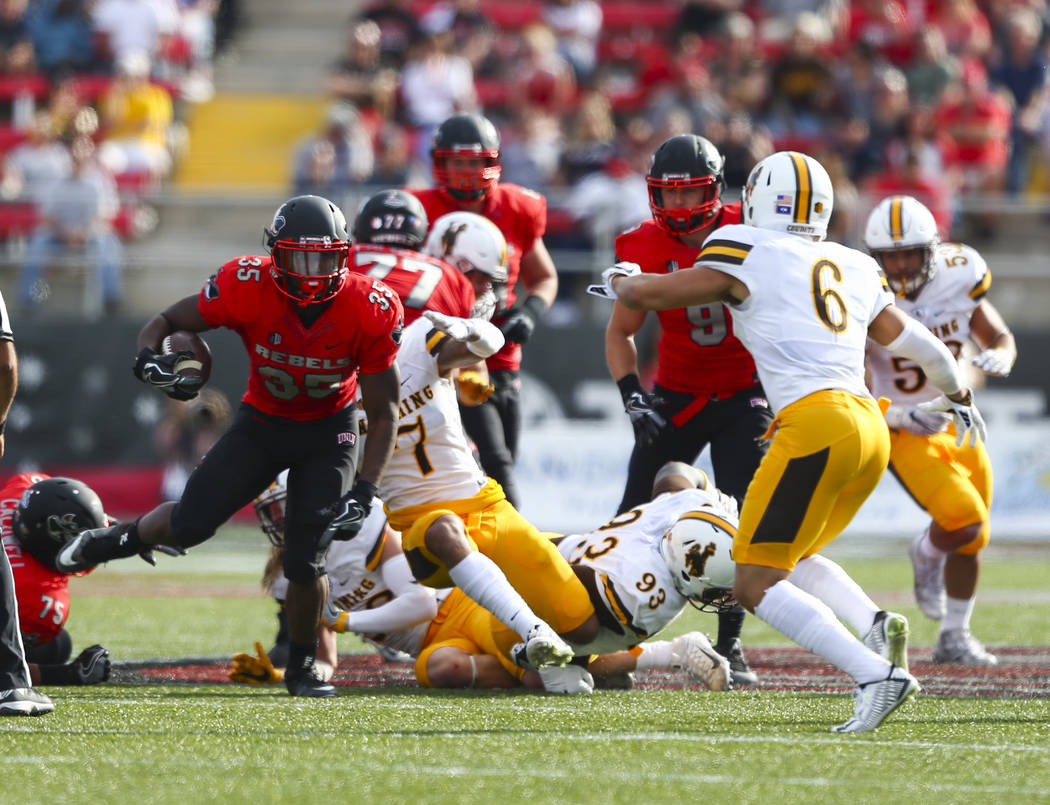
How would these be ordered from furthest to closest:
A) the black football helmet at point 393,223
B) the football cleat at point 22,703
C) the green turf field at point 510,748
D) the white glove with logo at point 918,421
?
the white glove with logo at point 918,421, the black football helmet at point 393,223, the football cleat at point 22,703, the green turf field at point 510,748

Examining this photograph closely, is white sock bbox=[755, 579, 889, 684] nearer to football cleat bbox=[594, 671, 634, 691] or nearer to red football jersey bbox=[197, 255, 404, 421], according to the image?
football cleat bbox=[594, 671, 634, 691]

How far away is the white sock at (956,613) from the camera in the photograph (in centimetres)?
649

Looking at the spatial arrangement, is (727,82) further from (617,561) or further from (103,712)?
(103,712)

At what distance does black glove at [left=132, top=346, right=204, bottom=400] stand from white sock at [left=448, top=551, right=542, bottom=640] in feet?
3.29

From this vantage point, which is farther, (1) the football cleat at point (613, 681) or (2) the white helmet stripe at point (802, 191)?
(1) the football cleat at point (613, 681)

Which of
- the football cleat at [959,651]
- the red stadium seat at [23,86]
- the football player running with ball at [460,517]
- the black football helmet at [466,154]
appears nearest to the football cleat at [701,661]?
the football player running with ball at [460,517]

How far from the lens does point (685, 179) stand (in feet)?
19.4

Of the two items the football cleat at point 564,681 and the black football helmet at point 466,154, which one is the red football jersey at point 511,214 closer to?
the black football helmet at point 466,154

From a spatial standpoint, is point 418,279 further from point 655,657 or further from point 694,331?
point 655,657

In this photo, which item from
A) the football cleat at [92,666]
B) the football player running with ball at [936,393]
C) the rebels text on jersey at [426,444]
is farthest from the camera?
the football player running with ball at [936,393]

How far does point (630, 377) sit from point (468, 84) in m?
8.96

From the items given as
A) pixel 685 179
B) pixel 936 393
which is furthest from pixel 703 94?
pixel 685 179

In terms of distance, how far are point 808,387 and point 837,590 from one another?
25.8 inches

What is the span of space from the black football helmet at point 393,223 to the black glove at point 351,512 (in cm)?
160
